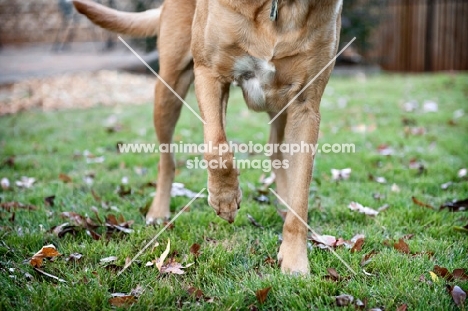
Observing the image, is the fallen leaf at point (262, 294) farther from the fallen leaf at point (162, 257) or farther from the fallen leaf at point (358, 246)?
the fallen leaf at point (358, 246)

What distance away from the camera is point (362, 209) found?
3.56 meters

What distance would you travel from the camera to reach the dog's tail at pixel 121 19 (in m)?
3.73

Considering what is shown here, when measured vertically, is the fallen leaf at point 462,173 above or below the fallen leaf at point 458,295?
below

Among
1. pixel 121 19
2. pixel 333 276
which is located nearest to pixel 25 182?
pixel 121 19

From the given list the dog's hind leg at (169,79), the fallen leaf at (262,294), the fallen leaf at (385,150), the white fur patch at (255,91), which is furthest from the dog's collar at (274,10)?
the fallen leaf at (385,150)

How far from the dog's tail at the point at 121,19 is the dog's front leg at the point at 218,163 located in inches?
46.6

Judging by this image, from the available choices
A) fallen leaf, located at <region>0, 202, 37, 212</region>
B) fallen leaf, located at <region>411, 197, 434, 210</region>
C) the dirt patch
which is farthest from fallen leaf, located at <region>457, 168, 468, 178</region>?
the dirt patch

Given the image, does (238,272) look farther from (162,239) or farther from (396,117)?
(396,117)

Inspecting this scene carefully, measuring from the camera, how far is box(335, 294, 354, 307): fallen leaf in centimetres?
228

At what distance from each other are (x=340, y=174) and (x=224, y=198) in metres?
2.04

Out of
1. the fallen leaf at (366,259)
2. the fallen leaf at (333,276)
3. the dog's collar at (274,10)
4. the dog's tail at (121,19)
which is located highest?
the dog's collar at (274,10)

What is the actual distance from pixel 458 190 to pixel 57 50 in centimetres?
1049

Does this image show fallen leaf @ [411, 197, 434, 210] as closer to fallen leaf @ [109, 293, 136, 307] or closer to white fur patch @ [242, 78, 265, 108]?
white fur patch @ [242, 78, 265, 108]

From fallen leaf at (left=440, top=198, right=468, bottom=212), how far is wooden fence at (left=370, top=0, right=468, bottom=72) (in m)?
10.4
